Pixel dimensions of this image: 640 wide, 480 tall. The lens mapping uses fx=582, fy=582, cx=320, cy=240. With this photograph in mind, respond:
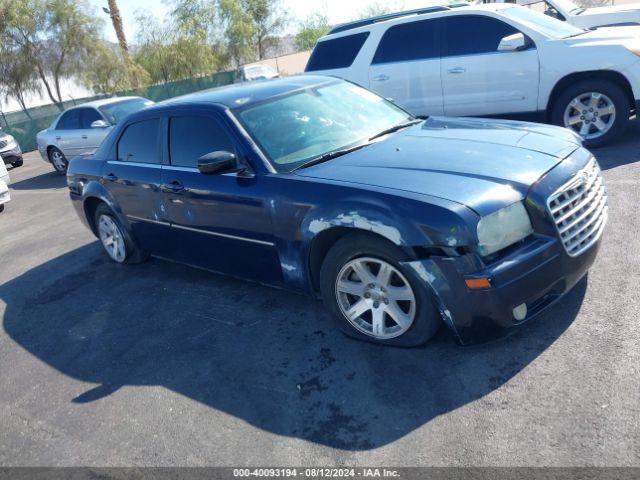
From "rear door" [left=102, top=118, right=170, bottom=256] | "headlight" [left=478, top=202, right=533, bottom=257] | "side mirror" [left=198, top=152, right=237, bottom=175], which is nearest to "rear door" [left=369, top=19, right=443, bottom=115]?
"rear door" [left=102, top=118, right=170, bottom=256]

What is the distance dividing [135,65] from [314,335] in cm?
2971

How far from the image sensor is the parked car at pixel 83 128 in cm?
1176

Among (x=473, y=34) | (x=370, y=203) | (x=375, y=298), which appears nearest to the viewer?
(x=370, y=203)

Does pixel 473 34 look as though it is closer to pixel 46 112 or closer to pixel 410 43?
pixel 410 43

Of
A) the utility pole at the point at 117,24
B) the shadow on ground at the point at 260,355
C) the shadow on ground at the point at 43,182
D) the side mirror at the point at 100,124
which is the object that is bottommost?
the shadow on ground at the point at 43,182

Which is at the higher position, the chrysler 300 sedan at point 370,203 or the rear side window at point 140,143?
the rear side window at point 140,143

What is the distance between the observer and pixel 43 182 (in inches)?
529

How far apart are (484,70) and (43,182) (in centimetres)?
1036

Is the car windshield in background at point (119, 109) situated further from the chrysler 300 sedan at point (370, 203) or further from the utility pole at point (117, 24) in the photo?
the utility pole at point (117, 24)

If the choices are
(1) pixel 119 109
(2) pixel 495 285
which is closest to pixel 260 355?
(2) pixel 495 285

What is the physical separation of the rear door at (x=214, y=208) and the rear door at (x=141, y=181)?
7.3 inches

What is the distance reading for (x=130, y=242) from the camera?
5828 millimetres

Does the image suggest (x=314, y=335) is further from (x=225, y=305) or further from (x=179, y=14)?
(x=179, y=14)

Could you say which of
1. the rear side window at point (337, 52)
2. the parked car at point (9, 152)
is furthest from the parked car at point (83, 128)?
the rear side window at point (337, 52)
